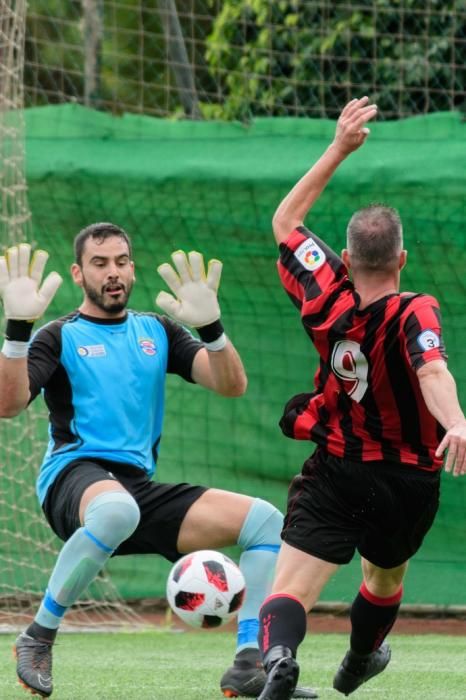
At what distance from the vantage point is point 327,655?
6699mm

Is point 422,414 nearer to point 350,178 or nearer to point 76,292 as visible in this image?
point 350,178

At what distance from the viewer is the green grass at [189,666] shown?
5371 mm

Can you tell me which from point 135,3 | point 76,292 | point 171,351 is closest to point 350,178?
point 76,292

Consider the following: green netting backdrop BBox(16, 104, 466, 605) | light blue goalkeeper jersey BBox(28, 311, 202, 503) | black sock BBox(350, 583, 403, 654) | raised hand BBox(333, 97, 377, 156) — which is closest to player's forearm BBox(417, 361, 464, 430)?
raised hand BBox(333, 97, 377, 156)

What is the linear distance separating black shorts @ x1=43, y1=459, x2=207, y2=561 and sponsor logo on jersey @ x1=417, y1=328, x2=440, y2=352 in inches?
58.9

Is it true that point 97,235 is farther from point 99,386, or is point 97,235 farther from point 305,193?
point 305,193

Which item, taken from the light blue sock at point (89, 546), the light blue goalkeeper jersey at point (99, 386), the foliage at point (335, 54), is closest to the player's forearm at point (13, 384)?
the light blue goalkeeper jersey at point (99, 386)

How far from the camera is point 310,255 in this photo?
15.2 ft

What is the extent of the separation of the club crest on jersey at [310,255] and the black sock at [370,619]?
1182 mm

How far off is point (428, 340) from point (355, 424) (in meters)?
0.44

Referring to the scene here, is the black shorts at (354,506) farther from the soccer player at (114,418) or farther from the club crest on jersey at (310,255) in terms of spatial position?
the soccer player at (114,418)

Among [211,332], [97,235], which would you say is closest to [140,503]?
[211,332]

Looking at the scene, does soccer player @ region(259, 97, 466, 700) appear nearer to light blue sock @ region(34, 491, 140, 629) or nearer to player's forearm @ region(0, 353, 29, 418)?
light blue sock @ region(34, 491, 140, 629)

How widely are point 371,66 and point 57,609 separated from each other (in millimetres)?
5719
